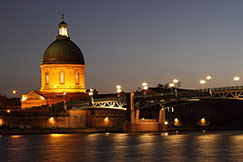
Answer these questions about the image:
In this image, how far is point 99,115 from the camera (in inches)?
5123

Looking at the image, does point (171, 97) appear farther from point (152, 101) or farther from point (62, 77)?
point (62, 77)

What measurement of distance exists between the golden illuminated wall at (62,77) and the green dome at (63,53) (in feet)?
3.40

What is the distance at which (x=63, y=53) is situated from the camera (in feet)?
491

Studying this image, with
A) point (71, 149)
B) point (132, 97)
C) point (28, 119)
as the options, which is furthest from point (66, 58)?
point (71, 149)

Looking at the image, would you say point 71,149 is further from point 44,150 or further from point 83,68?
point 83,68

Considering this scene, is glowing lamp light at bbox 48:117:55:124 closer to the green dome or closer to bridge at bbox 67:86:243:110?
bridge at bbox 67:86:243:110

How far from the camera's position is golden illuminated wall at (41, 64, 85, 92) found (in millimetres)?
149500

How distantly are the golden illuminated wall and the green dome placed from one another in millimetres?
1037

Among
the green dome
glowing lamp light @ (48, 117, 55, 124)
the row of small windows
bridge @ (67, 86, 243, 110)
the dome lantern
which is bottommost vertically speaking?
glowing lamp light @ (48, 117, 55, 124)

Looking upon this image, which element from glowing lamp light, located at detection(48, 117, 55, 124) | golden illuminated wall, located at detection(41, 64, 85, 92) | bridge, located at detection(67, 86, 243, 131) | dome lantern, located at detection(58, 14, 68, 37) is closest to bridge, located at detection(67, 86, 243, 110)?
bridge, located at detection(67, 86, 243, 131)

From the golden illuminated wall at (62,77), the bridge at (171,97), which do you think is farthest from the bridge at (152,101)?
the golden illuminated wall at (62,77)

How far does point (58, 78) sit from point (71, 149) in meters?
87.9

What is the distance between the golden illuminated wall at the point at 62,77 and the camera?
150 m

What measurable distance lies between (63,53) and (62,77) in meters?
5.70
